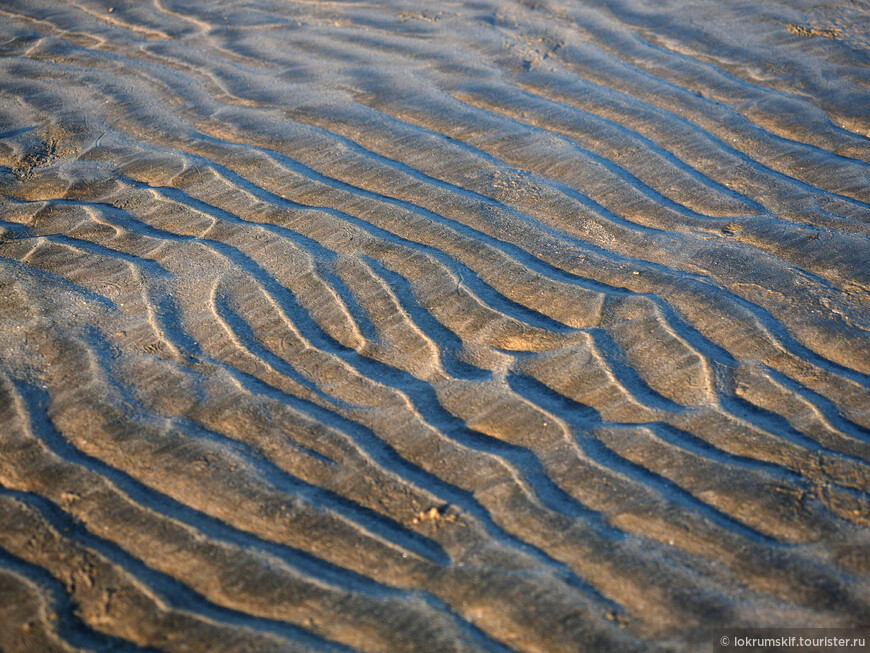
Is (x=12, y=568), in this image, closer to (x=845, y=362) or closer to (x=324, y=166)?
(x=324, y=166)

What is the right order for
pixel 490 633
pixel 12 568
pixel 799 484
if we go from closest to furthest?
pixel 490 633 → pixel 12 568 → pixel 799 484

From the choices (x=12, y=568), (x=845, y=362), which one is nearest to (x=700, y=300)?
(x=845, y=362)

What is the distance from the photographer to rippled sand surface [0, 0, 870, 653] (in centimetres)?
155

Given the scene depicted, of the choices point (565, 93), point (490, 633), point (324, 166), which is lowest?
point (490, 633)

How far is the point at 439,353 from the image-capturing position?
2.17 m

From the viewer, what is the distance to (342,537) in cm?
165

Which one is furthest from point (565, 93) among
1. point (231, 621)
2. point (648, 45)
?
point (231, 621)

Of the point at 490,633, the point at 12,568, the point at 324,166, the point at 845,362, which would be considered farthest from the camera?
the point at 324,166

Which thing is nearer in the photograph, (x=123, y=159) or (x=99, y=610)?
(x=99, y=610)

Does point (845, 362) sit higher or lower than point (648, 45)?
lower

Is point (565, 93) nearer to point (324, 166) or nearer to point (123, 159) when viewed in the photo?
point (324, 166)

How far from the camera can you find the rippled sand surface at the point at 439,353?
1.55 metres

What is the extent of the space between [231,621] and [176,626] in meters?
0.11

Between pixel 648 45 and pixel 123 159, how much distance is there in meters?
2.82
